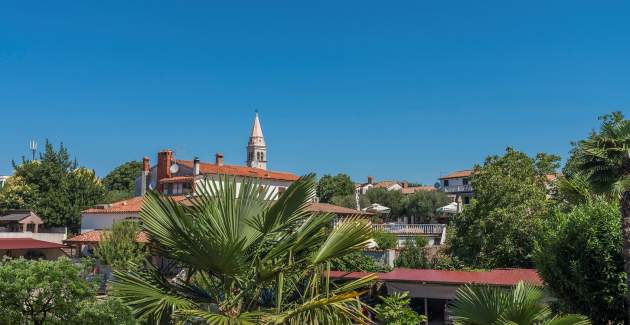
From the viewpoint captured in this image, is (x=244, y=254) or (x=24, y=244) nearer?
(x=244, y=254)

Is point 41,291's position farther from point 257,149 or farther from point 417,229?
point 257,149

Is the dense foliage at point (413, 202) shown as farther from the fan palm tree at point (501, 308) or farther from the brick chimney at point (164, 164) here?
the fan palm tree at point (501, 308)

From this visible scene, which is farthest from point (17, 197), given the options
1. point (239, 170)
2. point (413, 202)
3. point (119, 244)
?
point (413, 202)

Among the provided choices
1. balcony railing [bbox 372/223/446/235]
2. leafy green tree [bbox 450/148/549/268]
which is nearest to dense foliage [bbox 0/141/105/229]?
balcony railing [bbox 372/223/446/235]

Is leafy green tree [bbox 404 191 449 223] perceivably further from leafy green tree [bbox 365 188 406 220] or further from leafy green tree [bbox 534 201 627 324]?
leafy green tree [bbox 534 201 627 324]

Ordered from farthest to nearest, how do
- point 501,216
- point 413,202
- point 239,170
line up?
point 413,202 < point 239,170 < point 501,216

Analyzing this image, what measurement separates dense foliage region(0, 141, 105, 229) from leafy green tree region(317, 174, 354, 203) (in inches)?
1364

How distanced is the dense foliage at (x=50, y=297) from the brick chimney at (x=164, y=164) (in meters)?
52.9

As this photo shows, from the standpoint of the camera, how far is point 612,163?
37.7 ft

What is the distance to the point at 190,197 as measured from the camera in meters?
8.44

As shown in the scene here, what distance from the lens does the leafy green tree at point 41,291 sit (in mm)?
9289

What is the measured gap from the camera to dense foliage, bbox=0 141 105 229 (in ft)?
186

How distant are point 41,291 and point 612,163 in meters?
10.3

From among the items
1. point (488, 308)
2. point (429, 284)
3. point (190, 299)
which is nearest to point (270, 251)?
point (190, 299)
